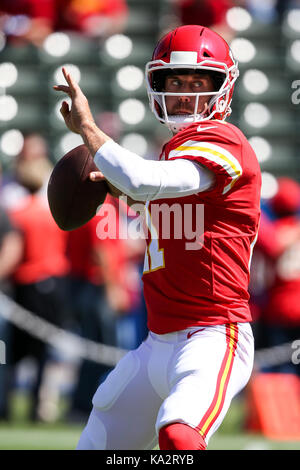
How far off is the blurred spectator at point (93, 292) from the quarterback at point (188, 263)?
3.07 m

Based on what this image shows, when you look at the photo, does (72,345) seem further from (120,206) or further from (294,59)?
(294,59)

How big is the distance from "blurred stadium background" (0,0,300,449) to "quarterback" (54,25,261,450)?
6.10 meters

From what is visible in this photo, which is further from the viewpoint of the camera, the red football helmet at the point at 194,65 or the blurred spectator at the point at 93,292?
the blurred spectator at the point at 93,292

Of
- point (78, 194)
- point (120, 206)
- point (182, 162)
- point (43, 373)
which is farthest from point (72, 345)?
point (182, 162)

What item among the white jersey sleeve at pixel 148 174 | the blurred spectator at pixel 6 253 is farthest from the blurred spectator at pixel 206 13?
the white jersey sleeve at pixel 148 174

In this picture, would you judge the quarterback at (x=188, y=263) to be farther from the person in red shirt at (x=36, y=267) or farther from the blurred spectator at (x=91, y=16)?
the blurred spectator at (x=91, y=16)

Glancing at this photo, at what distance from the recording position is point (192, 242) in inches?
108

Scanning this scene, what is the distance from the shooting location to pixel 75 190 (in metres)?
3.07

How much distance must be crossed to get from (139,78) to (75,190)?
6643mm

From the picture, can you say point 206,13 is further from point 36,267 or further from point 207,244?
point 207,244

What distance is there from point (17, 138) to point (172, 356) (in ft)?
21.8

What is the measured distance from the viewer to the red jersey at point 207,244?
2703 millimetres

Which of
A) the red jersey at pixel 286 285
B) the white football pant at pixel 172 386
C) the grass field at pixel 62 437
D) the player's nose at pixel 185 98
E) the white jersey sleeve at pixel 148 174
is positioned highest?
the player's nose at pixel 185 98

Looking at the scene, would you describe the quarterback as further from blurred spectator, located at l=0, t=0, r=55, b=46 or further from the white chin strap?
blurred spectator, located at l=0, t=0, r=55, b=46
